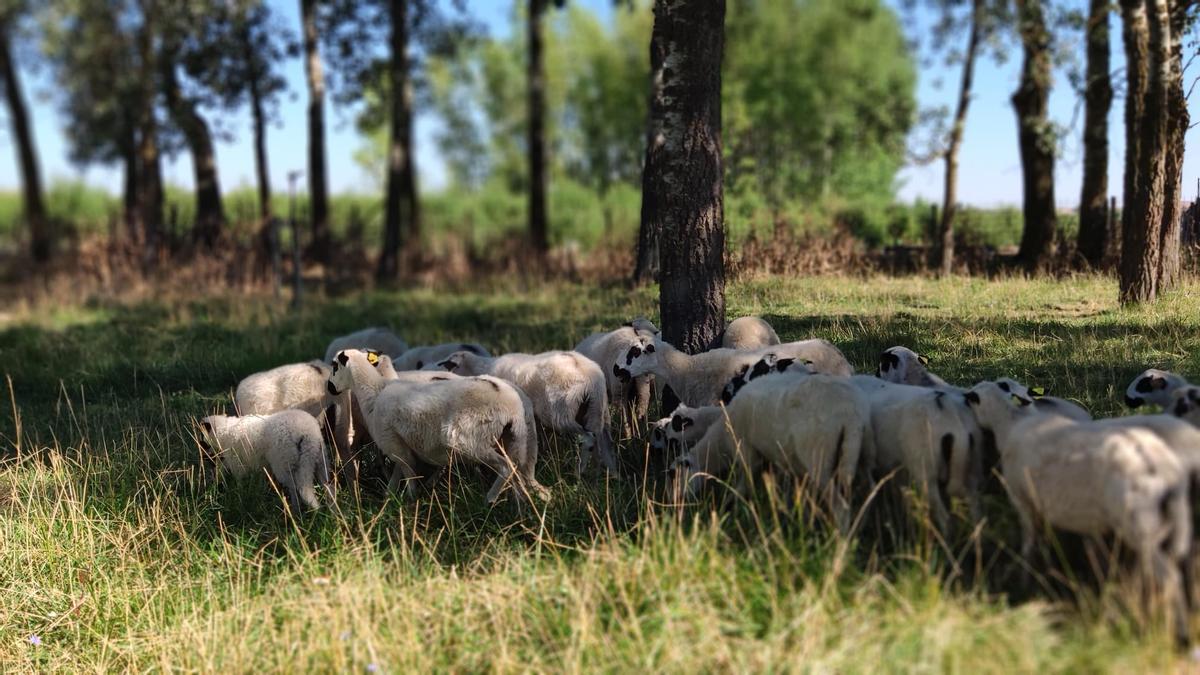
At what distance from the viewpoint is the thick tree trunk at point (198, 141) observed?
22.5m

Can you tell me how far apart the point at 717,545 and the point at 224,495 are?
3.66 meters

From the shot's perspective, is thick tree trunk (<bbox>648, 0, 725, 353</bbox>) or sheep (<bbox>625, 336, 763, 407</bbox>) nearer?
sheep (<bbox>625, 336, 763, 407</bbox>)

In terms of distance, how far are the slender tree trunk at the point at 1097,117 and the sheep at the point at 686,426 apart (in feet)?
24.6

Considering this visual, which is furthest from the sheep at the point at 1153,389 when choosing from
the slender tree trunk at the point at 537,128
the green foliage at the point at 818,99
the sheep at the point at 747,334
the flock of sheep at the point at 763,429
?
the slender tree trunk at the point at 537,128

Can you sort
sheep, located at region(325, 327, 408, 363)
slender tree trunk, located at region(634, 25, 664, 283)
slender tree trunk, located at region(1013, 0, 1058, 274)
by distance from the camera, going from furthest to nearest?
slender tree trunk, located at region(1013, 0, 1058, 274) → sheep, located at region(325, 327, 408, 363) → slender tree trunk, located at region(634, 25, 664, 283)

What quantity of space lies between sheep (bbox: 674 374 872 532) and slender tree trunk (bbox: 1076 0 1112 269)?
26.1 feet

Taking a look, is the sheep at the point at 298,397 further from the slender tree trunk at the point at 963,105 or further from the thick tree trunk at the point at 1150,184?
the slender tree trunk at the point at 963,105

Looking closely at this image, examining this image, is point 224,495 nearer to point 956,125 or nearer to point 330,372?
point 330,372

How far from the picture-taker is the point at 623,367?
288 inches

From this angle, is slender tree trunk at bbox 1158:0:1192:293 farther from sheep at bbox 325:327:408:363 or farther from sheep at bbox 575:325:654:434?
sheep at bbox 325:327:408:363

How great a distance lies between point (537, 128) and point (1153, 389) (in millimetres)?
18481

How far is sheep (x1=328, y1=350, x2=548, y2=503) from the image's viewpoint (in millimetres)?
6242

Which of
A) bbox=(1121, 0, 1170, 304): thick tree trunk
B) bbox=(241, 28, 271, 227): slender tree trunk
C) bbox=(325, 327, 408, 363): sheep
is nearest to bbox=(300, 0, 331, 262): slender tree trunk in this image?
bbox=(241, 28, 271, 227): slender tree trunk

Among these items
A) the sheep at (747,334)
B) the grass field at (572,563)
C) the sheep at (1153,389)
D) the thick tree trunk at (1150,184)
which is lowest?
the grass field at (572,563)
